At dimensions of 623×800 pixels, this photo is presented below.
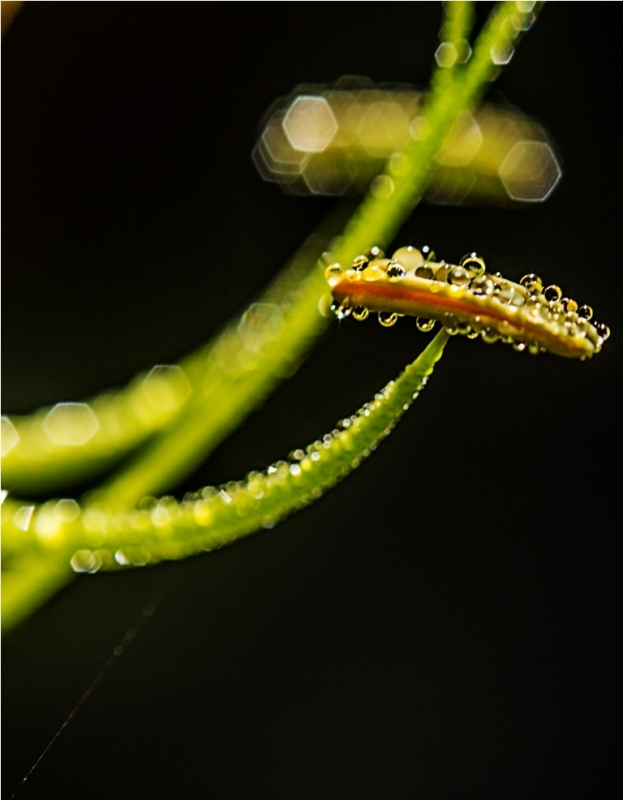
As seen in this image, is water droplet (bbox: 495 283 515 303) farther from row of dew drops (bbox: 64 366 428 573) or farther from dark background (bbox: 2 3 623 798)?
dark background (bbox: 2 3 623 798)

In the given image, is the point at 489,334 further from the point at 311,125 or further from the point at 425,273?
the point at 311,125

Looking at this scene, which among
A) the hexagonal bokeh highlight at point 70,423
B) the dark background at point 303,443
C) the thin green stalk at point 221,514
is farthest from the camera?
the dark background at point 303,443

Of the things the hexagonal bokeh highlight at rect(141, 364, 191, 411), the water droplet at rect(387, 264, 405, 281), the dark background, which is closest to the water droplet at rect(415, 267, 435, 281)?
the water droplet at rect(387, 264, 405, 281)

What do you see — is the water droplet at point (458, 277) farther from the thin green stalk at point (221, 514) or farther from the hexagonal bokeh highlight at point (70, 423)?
the hexagonal bokeh highlight at point (70, 423)

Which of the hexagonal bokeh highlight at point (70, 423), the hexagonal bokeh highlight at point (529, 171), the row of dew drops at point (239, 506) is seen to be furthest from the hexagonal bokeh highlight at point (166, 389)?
the hexagonal bokeh highlight at point (529, 171)

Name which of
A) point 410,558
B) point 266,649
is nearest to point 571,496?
point 410,558

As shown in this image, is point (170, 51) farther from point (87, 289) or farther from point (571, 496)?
point (571, 496)
